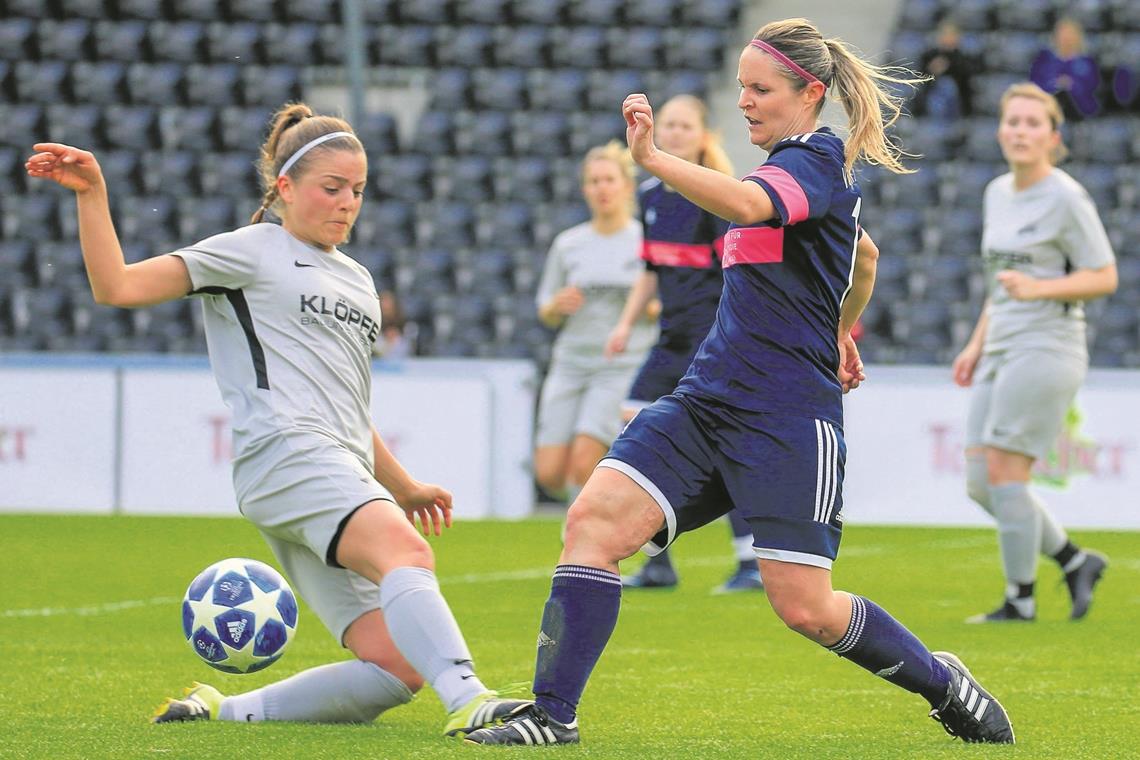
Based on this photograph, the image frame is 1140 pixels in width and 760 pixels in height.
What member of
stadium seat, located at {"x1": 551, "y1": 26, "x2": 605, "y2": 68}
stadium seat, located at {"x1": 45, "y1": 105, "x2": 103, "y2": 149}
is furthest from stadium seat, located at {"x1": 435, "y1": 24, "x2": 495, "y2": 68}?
stadium seat, located at {"x1": 45, "y1": 105, "x2": 103, "y2": 149}

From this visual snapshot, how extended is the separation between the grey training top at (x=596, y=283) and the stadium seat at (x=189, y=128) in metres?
9.28

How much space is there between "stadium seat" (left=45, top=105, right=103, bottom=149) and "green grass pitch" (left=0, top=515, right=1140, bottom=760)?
8.34 metres

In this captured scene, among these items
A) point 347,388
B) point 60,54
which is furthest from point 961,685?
point 60,54

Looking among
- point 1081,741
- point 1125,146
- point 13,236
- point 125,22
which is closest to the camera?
point 1081,741

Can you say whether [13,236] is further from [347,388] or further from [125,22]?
[347,388]

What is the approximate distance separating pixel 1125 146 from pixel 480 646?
12.1 metres

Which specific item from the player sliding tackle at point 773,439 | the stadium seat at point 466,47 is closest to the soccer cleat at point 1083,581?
the player sliding tackle at point 773,439

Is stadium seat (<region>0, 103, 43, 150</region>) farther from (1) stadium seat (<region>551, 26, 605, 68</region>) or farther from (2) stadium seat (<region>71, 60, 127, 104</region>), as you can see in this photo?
(1) stadium seat (<region>551, 26, 605, 68</region>)

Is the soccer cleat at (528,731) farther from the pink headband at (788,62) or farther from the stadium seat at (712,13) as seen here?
the stadium seat at (712,13)

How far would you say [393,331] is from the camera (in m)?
15.5

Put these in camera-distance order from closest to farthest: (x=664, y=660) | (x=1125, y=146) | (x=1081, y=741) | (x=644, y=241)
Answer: (x=1081, y=741)
(x=664, y=660)
(x=644, y=241)
(x=1125, y=146)

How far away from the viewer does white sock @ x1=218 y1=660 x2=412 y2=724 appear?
15.1 ft

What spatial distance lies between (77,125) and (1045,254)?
1331 cm

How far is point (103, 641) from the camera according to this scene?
22.1ft
